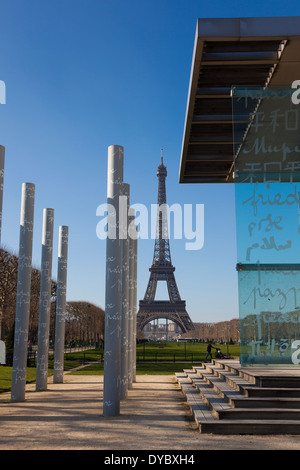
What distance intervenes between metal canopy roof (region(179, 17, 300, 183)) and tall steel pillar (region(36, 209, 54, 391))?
591cm

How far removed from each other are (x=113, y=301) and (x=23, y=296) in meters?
4.59

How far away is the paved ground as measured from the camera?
7.98 meters

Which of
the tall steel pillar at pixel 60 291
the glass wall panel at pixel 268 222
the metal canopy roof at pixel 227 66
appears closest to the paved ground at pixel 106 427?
the glass wall panel at pixel 268 222

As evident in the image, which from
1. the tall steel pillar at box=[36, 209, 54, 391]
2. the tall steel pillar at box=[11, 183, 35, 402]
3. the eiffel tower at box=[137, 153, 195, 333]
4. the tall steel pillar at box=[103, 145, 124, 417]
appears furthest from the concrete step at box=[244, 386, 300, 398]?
the eiffel tower at box=[137, 153, 195, 333]

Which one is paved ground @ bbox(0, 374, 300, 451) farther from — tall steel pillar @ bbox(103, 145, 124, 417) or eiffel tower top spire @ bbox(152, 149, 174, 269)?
eiffel tower top spire @ bbox(152, 149, 174, 269)

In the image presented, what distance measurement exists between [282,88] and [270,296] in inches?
230

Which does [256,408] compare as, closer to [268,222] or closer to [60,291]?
[268,222]

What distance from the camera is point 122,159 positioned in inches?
475

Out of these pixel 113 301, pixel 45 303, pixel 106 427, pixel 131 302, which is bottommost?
pixel 106 427

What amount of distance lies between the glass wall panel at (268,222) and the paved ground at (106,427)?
2.97 metres

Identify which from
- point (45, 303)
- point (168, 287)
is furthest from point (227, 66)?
point (168, 287)

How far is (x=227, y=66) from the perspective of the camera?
500 inches
